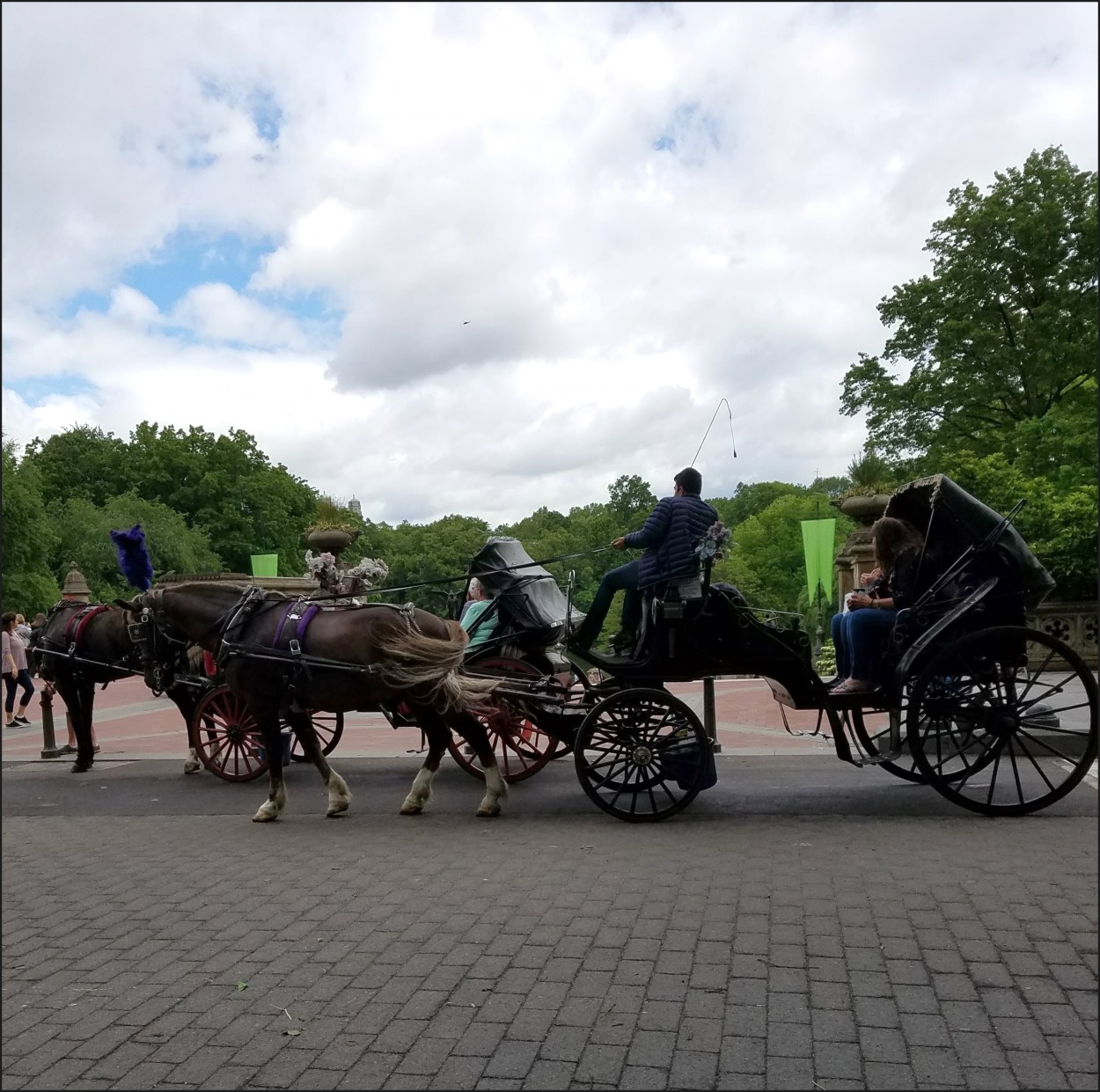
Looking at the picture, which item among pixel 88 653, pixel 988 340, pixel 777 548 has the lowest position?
pixel 88 653

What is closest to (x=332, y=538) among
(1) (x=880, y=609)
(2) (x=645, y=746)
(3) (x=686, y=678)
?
(3) (x=686, y=678)

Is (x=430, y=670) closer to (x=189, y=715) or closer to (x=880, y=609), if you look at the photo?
(x=880, y=609)

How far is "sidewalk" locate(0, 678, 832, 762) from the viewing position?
421 inches

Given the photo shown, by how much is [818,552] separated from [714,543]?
13481mm

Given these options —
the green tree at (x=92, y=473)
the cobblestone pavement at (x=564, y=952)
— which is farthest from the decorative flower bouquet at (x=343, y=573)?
the green tree at (x=92, y=473)

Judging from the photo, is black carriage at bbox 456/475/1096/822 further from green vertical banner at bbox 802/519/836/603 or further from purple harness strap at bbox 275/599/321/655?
green vertical banner at bbox 802/519/836/603

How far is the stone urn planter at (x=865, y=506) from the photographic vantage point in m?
16.1

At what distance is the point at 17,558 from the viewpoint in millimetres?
2592

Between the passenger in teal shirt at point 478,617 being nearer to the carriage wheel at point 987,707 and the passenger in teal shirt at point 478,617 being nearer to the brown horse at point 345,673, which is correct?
the brown horse at point 345,673

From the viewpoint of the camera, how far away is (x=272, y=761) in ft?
24.0

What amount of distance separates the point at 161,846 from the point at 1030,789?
20.7ft

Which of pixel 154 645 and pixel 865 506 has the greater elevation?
pixel 865 506

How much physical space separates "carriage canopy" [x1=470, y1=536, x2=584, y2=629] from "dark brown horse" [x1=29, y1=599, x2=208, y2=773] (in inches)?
127

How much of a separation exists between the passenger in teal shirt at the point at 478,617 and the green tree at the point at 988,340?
→ 7318 millimetres
